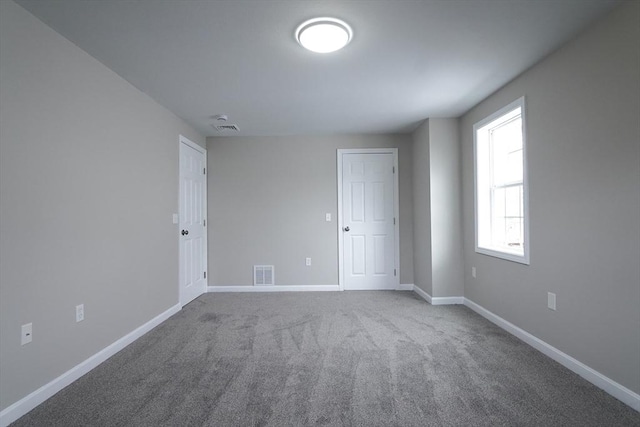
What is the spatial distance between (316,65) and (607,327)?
8.86ft

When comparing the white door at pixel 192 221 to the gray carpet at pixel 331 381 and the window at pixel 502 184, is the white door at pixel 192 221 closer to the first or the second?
the gray carpet at pixel 331 381

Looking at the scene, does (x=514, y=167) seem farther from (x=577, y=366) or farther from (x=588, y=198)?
(x=577, y=366)

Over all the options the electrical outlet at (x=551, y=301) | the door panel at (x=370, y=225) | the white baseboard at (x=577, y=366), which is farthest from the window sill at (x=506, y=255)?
the door panel at (x=370, y=225)

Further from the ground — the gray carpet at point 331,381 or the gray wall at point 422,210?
the gray wall at point 422,210

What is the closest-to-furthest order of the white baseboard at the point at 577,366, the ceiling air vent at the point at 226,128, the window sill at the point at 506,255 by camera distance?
the white baseboard at the point at 577,366 < the window sill at the point at 506,255 < the ceiling air vent at the point at 226,128

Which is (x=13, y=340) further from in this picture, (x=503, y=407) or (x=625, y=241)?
(x=625, y=241)

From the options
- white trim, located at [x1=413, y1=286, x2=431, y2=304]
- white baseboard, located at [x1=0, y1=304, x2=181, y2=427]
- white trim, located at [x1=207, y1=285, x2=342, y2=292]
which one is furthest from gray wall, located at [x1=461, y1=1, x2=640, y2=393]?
white baseboard, located at [x1=0, y1=304, x2=181, y2=427]

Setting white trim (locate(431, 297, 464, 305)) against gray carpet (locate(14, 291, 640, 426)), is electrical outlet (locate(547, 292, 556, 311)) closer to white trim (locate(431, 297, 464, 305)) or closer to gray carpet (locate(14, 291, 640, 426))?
gray carpet (locate(14, 291, 640, 426))

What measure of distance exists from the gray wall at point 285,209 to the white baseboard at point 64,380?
1.71 m

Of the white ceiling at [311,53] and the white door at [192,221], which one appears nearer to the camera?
the white ceiling at [311,53]

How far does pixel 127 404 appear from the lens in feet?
5.91

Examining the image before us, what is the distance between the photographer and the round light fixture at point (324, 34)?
1.89m

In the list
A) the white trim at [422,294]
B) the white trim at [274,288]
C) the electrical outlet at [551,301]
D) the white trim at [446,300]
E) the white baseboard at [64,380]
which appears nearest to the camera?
the white baseboard at [64,380]

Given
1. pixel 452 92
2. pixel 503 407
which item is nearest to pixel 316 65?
pixel 452 92
